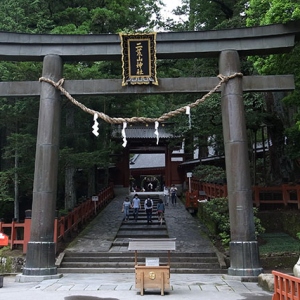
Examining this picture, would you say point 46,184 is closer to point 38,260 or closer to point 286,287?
point 38,260

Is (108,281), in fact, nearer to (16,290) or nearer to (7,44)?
(16,290)

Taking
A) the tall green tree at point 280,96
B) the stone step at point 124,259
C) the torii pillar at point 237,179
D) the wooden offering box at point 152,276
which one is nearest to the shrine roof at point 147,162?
the tall green tree at point 280,96

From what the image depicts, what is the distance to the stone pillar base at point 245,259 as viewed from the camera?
977 centimetres

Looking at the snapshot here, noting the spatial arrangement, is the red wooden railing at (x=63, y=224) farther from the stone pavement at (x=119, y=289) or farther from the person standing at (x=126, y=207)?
the stone pavement at (x=119, y=289)

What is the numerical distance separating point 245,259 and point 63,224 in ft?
23.0

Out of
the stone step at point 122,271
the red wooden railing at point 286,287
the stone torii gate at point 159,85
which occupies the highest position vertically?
the stone torii gate at point 159,85

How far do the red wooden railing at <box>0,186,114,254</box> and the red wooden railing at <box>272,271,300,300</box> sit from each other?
8.60 meters

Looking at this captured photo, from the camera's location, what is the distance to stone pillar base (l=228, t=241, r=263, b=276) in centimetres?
977

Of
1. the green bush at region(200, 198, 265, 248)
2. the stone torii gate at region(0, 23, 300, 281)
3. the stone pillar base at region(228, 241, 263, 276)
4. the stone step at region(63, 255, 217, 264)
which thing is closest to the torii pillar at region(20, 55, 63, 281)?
the stone torii gate at region(0, 23, 300, 281)

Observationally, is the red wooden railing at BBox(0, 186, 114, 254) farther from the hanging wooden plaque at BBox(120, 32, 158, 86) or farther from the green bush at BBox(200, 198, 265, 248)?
the hanging wooden plaque at BBox(120, 32, 158, 86)

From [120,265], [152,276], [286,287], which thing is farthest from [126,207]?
[286,287]

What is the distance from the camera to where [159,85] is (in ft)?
36.2

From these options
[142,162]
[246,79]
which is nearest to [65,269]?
[246,79]

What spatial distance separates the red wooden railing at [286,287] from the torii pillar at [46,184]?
21.0 ft
